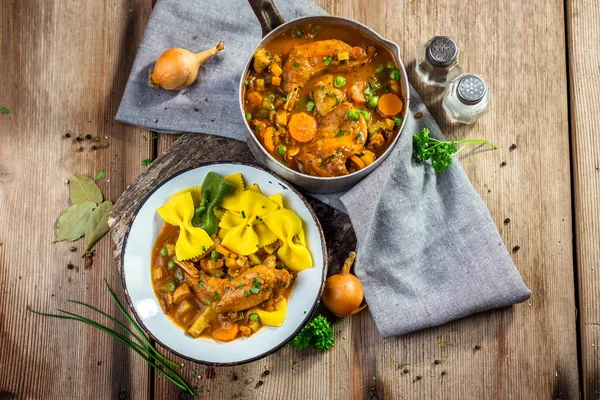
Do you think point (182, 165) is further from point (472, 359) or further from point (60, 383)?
point (472, 359)

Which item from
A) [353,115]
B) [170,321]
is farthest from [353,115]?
[170,321]

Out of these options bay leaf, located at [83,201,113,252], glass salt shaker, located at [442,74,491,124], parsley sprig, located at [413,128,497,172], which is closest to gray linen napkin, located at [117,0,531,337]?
parsley sprig, located at [413,128,497,172]

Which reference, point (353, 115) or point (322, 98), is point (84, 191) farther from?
point (353, 115)

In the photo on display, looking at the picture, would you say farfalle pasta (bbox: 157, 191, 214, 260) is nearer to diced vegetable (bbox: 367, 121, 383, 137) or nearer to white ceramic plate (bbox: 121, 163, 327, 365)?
white ceramic plate (bbox: 121, 163, 327, 365)

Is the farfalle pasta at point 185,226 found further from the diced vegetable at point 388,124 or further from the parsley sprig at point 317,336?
the diced vegetable at point 388,124

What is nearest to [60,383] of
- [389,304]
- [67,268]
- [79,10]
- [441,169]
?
[67,268]

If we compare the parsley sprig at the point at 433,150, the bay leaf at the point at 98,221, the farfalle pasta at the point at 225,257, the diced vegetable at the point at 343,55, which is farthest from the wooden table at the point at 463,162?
the diced vegetable at the point at 343,55

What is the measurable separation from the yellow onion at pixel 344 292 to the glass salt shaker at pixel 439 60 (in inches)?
59.7

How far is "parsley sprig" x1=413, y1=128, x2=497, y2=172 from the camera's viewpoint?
4.10 metres

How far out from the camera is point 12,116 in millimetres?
4590

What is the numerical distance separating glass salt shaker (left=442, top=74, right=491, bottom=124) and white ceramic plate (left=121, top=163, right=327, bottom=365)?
1.39 meters

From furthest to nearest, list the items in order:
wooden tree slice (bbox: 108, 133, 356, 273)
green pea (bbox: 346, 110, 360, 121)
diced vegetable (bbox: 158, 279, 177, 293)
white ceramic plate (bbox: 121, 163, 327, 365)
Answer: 1. wooden tree slice (bbox: 108, 133, 356, 273)
2. diced vegetable (bbox: 158, 279, 177, 293)
3. white ceramic plate (bbox: 121, 163, 327, 365)
4. green pea (bbox: 346, 110, 360, 121)

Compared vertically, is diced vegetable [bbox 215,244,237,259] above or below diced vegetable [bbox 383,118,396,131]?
below

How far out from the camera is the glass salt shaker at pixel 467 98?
409cm
